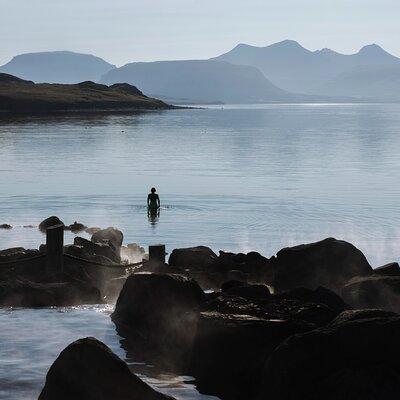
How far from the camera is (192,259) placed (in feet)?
90.0

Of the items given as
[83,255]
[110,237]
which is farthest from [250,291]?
[110,237]

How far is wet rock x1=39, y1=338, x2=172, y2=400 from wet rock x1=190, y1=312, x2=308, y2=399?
7.88ft

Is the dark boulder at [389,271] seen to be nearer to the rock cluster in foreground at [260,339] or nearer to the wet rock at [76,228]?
the rock cluster in foreground at [260,339]

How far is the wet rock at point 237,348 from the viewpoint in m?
15.9

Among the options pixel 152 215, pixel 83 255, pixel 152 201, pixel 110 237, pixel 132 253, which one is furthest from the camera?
pixel 152 215

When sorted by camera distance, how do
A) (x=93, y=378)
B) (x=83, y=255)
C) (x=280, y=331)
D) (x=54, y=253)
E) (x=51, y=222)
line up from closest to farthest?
(x=93, y=378)
(x=280, y=331)
(x=54, y=253)
(x=83, y=255)
(x=51, y=222)

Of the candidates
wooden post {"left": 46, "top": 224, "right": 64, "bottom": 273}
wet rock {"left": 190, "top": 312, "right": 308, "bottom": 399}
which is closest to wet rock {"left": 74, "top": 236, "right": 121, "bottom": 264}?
wooden post {"left": 46, "top": 224, "right": 64, "bottom": 273}

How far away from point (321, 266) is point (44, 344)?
783cm

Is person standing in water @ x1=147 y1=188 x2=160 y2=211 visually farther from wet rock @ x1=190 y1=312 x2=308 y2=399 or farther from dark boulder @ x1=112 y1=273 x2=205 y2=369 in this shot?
wet rock @ x1=190 y1=312 x2=308 y2=399

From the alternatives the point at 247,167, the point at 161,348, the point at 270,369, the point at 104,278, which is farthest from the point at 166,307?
the point at 247,167

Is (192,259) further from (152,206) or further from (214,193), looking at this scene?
(214,193)

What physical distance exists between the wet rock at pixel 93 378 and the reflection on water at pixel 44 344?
2.47 metres

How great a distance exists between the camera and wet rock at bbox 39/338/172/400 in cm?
1368

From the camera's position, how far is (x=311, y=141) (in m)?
134
